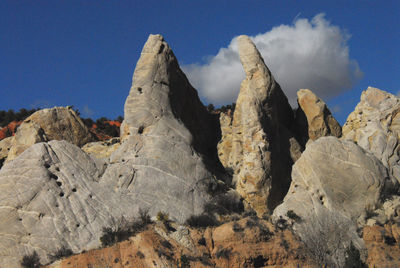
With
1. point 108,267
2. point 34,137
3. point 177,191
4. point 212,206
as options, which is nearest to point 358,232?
point 212,206

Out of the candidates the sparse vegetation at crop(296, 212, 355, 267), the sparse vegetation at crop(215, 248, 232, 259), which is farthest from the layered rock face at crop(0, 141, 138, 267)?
the sparse vegetation at crop(296, 212, 355, 267)

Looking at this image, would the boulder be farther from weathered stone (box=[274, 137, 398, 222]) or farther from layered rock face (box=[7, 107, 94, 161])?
layered rock face (box=[7, 107, 94, 161])

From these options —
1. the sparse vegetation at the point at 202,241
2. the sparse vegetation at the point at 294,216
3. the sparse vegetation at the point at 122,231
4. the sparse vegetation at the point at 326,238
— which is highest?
the sparse vegetation at the point at 122,231

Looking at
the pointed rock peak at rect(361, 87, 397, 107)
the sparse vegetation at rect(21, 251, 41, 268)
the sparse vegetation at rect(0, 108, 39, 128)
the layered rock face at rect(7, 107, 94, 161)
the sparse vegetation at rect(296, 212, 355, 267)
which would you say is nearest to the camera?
the sparse vegetation at rect(21, 251, 41, 268)

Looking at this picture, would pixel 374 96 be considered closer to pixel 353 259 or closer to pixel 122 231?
pixel 353 259

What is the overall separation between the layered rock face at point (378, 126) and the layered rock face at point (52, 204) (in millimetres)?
13685

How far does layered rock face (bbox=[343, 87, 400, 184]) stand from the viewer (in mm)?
29531

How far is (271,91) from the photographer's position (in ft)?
99.1

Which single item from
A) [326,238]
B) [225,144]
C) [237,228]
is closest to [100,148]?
[225,144]

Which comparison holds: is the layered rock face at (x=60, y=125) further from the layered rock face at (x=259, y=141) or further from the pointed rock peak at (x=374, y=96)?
the pointed rock peak at (x=374, y=96)

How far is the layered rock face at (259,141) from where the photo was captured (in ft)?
89.6

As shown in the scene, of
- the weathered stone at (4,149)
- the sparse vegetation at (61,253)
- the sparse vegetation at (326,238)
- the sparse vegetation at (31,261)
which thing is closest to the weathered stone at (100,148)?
the weathered stone at (4,149)

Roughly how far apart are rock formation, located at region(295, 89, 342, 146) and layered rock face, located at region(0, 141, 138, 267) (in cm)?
1306

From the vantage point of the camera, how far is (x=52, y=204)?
22938 mm
